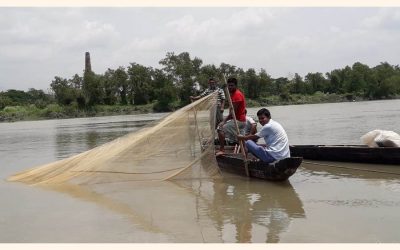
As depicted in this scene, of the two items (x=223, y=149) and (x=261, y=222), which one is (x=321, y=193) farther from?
(x=223, y=149)

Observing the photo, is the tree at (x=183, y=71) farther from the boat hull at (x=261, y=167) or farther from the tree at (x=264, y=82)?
the boat hull at (x=261, y=167)

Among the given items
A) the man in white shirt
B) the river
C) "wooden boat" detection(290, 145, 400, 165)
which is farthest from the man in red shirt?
"wooden boat" detection(290, 145, 400, 165)

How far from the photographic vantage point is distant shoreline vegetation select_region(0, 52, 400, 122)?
73.9 m

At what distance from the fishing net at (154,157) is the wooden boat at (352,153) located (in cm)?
312

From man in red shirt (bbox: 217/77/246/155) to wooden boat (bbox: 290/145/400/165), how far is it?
2.31 m

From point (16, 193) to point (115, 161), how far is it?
1.76 meters

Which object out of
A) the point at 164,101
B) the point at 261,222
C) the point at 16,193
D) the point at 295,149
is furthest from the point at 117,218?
the point at 164,101

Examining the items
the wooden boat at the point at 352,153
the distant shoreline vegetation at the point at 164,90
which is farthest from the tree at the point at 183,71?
the wooden boat at the point at 352,153

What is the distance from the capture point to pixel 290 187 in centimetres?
739

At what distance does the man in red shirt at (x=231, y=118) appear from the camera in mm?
8840

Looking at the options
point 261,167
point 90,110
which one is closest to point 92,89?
point 90,110

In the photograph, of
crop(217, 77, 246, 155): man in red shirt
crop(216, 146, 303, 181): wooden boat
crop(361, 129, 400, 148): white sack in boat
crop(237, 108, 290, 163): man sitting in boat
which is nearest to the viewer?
crop(216, 146, 303, 181): wooden boat

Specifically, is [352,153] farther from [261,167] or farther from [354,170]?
[261,167]

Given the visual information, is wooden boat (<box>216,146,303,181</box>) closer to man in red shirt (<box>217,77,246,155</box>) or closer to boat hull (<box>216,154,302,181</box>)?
boat hull (<box>216,154,302,181</box>)
